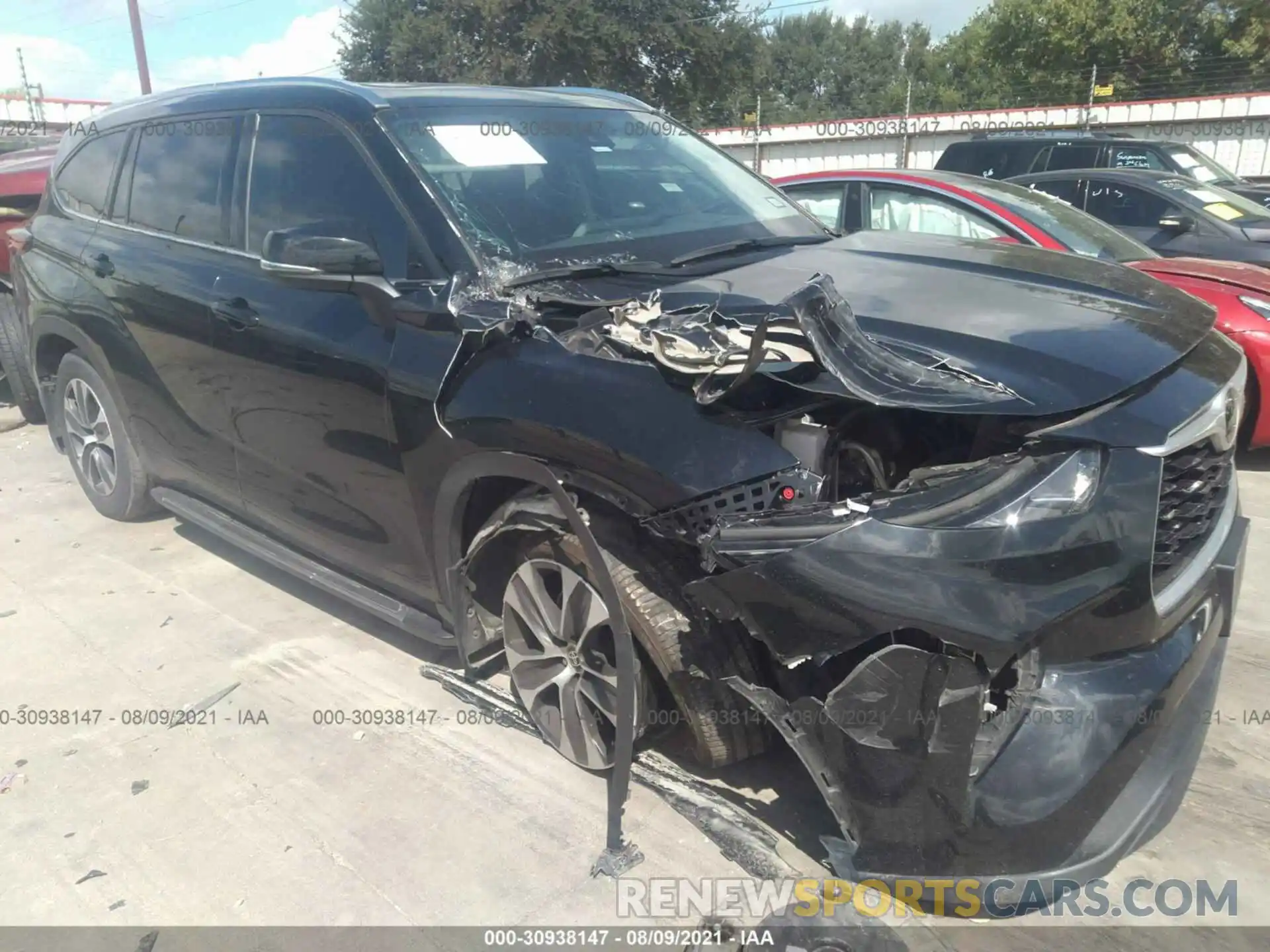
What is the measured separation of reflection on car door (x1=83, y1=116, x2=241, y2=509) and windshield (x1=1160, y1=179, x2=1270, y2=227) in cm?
783

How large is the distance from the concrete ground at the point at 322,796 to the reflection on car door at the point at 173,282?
0.73 m

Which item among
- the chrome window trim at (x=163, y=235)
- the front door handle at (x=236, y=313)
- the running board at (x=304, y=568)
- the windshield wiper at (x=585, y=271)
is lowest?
the running board at (x=304, y=568)

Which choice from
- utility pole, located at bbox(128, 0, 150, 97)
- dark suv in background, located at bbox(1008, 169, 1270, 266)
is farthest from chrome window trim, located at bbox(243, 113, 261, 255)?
utility pole, located at bbox(128, 0, 150, 97)

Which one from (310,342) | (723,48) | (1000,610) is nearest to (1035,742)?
(1000,610)

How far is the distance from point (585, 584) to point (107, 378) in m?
3.09

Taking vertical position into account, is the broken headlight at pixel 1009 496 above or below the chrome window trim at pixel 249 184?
below

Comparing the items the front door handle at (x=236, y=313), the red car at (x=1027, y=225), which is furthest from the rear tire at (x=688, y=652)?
the red car at (x=1027, y=225)

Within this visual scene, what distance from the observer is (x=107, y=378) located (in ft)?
14.9

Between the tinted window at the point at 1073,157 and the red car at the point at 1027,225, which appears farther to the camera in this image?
the tinted window at the point at 1073,157

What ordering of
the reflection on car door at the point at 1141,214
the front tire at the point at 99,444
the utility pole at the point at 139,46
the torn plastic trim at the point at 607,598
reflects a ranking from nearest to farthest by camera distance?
the torn plastic trim at the point at 607,598
the front tire at the point at 99,444
the reflection on car door at the point at 1141,214
the utility pole at the point at 139,46

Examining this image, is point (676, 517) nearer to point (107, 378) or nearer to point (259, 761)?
point (259, 761)

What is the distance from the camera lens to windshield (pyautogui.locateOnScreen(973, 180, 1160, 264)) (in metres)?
5.63

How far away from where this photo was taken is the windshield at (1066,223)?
18.5 ft

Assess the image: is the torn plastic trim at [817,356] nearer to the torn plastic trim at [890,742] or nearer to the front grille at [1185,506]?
the front grille at [1185,506]
